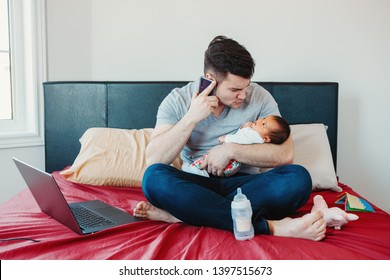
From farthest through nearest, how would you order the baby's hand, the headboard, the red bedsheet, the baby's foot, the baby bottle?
the headboard < the baby's hand < the baby's foot < the baby bottle < the red bedsheet

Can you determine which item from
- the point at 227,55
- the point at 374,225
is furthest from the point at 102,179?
the point at 374,225

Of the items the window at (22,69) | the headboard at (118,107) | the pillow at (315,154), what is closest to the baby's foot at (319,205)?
the pillow at (315,154)

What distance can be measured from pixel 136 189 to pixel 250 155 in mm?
648

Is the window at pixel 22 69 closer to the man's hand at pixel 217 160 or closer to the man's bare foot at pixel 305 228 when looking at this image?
the man's hand at pixel 217 160

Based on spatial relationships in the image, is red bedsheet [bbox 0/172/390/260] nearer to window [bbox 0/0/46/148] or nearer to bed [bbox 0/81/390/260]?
bed [bbox 0/81/390/260]

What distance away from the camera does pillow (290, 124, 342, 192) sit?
2115 millimetres

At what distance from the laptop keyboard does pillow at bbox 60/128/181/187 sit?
41 cm

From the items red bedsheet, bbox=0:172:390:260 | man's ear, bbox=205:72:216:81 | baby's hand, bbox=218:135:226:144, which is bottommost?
red bedsheet, bbox=0:172:390:260

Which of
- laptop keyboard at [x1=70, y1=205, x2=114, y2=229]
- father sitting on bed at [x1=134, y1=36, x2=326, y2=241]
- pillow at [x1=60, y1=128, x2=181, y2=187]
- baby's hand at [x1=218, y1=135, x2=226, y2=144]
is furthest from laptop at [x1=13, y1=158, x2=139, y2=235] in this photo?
baby's hand at [x1=218, y1=135, x2=226, y2=144]

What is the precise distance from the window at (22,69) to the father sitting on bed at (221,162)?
41.1 inches

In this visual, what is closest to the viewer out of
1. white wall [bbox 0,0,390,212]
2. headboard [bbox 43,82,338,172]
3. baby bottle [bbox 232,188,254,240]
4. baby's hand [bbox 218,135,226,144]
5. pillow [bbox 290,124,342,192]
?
baby bottle [bbox 232,188,254,240]

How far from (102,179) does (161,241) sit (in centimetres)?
84

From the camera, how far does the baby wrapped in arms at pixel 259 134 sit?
1.73m

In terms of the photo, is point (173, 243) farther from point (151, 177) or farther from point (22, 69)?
point (22, 69)
